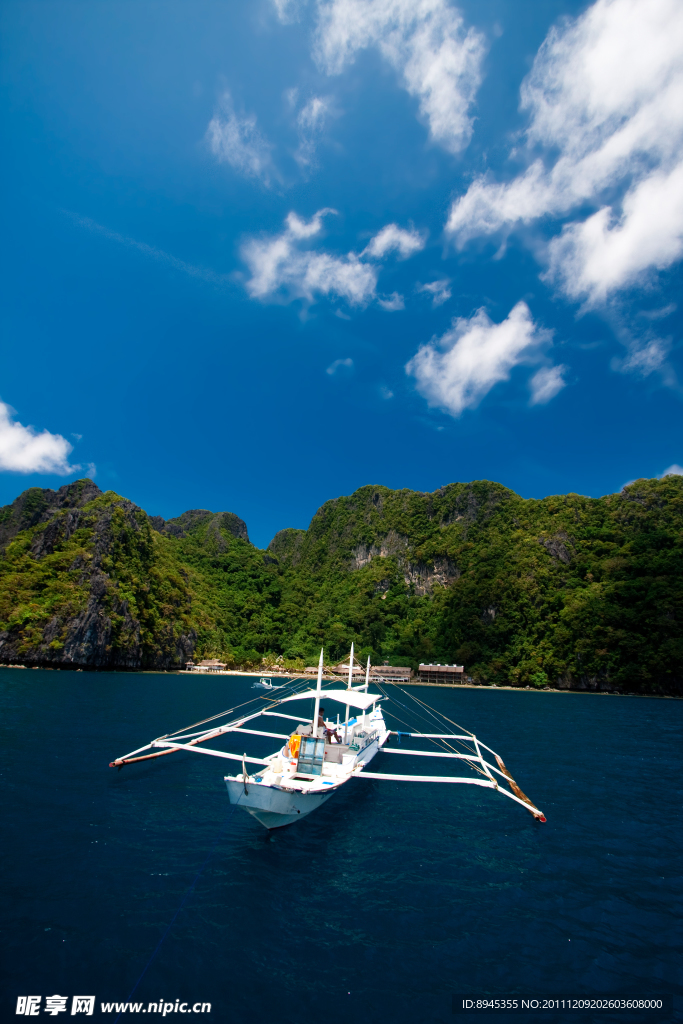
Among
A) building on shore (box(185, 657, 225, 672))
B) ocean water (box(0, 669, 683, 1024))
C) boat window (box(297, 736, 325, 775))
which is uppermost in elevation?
boat window (box(297, 736, 325, 775))

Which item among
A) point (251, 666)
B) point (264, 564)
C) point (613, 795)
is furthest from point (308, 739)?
point (264, 564)

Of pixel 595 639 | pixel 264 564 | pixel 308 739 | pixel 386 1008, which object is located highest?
pixel 264 564

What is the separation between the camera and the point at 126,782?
55.9 feet

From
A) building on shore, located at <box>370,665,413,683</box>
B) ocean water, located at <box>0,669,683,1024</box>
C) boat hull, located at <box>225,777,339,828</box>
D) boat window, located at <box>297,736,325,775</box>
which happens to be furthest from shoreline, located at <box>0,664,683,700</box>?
boat hull, located at <box>225,777,339,828</box>

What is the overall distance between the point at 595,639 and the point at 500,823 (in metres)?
75.2

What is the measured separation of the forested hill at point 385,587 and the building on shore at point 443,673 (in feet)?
9.00

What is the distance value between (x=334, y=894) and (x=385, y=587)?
412ft

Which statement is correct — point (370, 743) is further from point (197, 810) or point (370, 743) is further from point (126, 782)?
point (126, 782)

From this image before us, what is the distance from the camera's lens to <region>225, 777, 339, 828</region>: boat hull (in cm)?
1255

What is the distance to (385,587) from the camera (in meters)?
135

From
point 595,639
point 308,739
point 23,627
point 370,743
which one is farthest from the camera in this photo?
point 595,639

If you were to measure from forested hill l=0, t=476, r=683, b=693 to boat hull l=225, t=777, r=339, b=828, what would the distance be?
7199 cm

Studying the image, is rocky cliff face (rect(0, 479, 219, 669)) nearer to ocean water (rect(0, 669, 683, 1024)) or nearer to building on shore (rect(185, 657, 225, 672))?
building on shore (rect(185, 657, 225, 672))

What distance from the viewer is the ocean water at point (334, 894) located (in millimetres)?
7609
